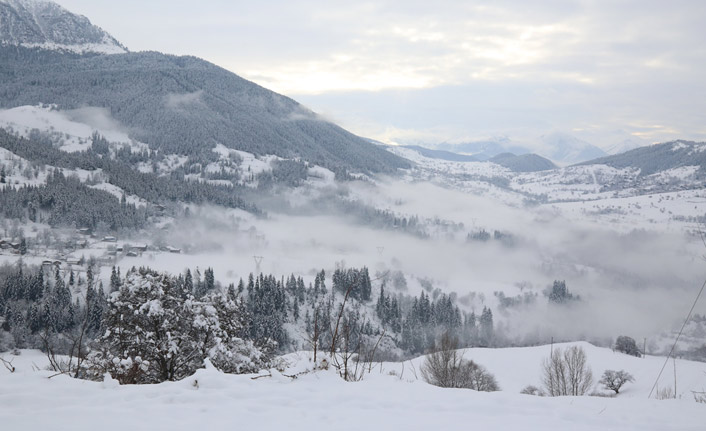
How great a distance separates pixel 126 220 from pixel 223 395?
135 m

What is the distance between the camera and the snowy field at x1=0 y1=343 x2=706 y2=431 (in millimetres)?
5367

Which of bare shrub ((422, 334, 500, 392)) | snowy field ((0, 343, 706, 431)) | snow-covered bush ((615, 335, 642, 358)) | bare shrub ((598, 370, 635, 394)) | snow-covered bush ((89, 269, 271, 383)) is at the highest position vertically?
snowy field ((0, 343, 706, 431))

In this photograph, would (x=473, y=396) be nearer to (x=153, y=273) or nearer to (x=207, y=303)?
(x=207, y=303)

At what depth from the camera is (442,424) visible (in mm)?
5887

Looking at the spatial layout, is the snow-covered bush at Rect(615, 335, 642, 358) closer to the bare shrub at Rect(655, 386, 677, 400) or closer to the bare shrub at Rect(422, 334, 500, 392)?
the bare shrub at Rect(655, 386, 677, 400)

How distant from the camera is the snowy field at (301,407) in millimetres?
5367

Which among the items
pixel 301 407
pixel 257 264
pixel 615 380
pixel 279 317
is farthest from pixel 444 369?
pixel 257 264

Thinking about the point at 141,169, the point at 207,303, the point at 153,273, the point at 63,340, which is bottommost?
the point at 63,340

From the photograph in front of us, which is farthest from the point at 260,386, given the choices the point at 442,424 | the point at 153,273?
the point at 153,273

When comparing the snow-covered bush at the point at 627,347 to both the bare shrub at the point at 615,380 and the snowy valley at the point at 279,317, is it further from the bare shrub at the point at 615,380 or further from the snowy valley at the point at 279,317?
the bare shrub at the point at 615,380

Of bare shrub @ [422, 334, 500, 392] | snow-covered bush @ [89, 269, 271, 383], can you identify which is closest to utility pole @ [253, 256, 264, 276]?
bare shrub @ [422, 334, 500, 392]

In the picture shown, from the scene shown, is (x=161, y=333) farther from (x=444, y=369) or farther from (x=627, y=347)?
(x=627, y=347)

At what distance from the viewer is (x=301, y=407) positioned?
245 inches

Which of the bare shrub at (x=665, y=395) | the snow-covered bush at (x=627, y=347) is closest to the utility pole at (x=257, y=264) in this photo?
the snow-covered bush at (x=627, y=347)
